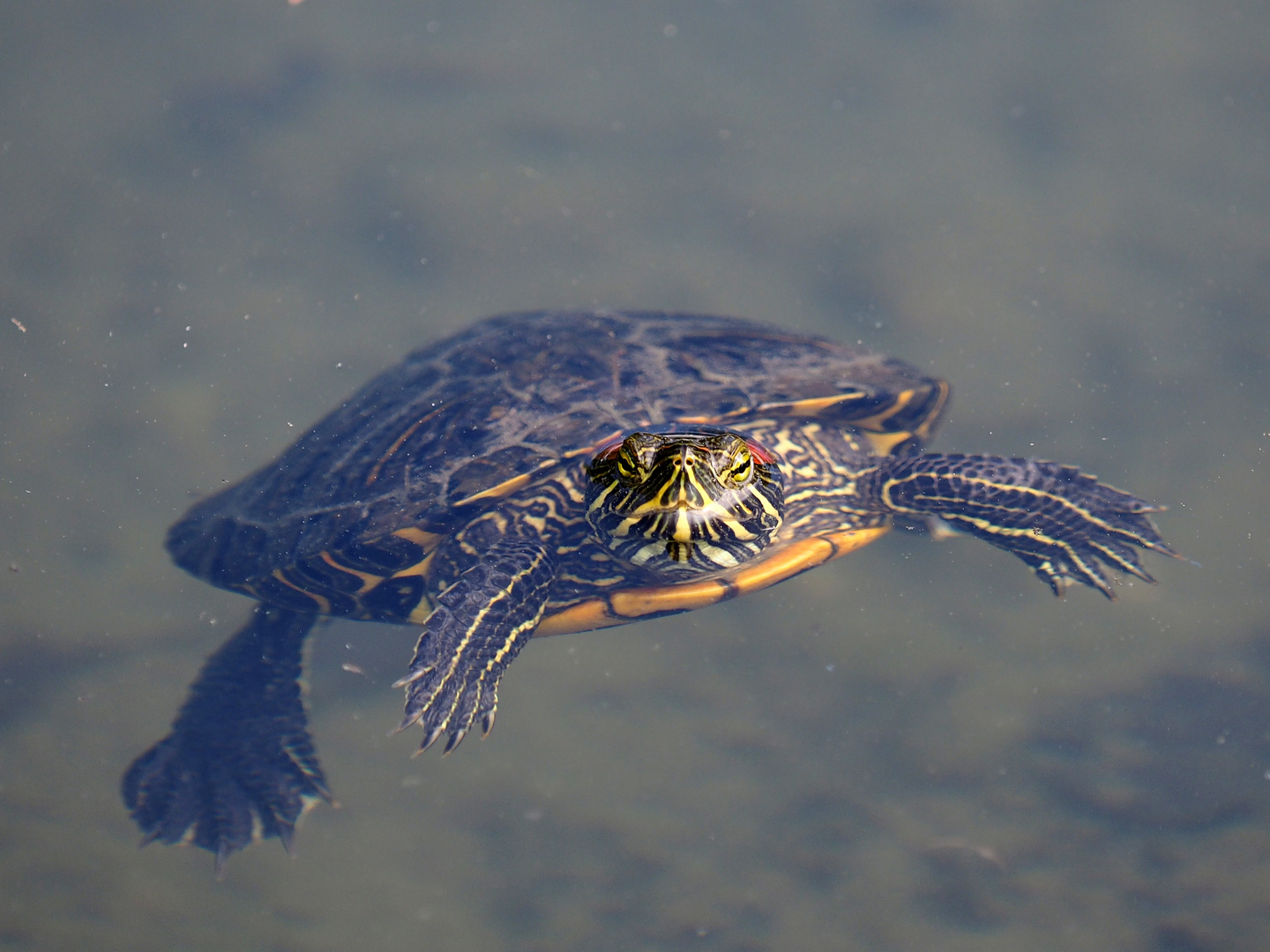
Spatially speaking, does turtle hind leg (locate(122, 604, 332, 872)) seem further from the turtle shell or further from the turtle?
the turtle shell

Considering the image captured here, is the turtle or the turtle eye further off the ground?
the turtle eye

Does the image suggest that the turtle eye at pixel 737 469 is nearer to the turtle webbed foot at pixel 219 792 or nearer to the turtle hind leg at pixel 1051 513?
the turtle hind leg at pixel 1051 513

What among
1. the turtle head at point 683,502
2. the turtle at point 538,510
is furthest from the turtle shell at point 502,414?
the turtle head at point 683,502

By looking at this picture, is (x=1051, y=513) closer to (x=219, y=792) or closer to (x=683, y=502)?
(x=683, y=502)

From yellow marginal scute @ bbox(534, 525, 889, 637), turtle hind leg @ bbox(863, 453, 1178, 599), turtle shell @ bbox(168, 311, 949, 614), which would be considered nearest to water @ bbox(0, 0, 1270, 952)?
turtle hind leg @ bbox(863, 453, 1178, 599)

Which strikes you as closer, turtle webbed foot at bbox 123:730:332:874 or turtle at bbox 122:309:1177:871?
turtle at bbox 122:309:1177:871

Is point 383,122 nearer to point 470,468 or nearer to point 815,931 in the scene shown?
point 470,468

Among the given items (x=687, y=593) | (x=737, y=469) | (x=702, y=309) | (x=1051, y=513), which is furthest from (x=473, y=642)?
(x=702, y=309)

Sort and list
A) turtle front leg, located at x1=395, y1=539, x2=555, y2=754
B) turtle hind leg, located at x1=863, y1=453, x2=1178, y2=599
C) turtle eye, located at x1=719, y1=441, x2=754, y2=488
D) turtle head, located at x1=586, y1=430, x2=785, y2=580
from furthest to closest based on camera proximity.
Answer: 1. turtle hind leg, located at x1=863, y1=453, x2=1178, y2=599
2. turtle front leg, located at x1=395, y1=539, x2=555, y2=754
3. turtle eye, located at x1=719, y1=441, x2=754, y2=488
4. turtle head, located at x1=586, y1=430, x2=785, y2=580
